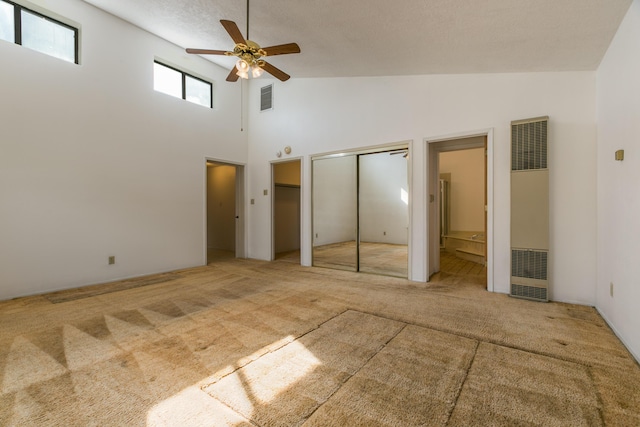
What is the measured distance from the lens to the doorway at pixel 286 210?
6853 mm

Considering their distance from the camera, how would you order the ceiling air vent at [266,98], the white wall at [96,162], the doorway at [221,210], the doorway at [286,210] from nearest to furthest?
the white wall at [96,162] → the ceiling air vent at [266,98] → the doorway at [286,210] → the doorway at [221,210]

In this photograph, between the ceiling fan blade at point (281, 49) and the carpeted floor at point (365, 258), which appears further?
the carpeted floor at point (365, 258)

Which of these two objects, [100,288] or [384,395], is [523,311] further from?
[100,288]

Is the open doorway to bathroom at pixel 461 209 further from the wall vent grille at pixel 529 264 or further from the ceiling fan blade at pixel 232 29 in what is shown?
the ceiling fan blade at pixel 232 29

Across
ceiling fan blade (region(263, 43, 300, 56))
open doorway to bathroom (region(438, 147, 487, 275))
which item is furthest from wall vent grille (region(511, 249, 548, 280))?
open doorway to bathroom (region(438, 147, 487, 275))

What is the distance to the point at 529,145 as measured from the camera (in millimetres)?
3279

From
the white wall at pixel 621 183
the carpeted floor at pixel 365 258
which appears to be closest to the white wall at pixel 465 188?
the carpeted floor at pixel 365 258

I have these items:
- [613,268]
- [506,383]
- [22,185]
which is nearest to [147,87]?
[22,185]

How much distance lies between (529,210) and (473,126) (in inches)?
52.1

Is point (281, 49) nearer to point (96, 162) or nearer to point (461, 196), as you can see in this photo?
point (96, 162)

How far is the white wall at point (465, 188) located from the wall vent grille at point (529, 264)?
465cm

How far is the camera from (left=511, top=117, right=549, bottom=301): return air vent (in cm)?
322

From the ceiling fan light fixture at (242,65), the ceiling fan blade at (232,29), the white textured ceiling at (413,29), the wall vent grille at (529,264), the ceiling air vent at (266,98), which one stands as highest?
the ceiling air vent at (266,98)

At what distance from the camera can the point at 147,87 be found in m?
4.58
